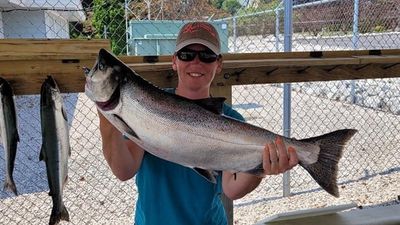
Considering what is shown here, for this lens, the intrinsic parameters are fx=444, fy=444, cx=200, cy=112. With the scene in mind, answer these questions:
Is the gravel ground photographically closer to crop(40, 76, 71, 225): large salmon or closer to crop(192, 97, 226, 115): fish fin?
crop(40, 76, 71, 225): large salmon

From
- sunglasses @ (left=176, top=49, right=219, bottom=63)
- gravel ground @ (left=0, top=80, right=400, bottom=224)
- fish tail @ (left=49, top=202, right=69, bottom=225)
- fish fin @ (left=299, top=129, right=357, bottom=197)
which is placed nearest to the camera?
fish fin @ (left=299, top=129, right=357, bottom=197)

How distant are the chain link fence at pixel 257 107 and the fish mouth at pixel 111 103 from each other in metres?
2.66

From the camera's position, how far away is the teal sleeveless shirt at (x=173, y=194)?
5.74 ft

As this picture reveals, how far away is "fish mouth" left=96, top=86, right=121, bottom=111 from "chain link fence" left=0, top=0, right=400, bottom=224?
2663 millimetres

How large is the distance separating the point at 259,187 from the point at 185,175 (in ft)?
9.87

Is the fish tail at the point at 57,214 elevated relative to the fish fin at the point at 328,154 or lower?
lower

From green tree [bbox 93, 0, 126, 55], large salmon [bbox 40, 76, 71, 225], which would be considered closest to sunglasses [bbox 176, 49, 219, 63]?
large salmon [bbox 40, 76, 71, 225]

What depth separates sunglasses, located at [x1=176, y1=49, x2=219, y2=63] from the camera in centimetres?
166

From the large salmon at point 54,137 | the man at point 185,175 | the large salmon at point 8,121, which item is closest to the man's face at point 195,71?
the man at point 185,175

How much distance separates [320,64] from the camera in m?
2.62

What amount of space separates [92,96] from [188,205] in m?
0.66

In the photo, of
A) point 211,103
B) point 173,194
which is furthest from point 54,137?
point 211,103

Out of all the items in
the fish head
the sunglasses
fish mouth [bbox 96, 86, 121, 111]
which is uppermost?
the sunglasses

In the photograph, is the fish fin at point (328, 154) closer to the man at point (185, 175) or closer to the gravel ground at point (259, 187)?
the man at point (185, 175)
